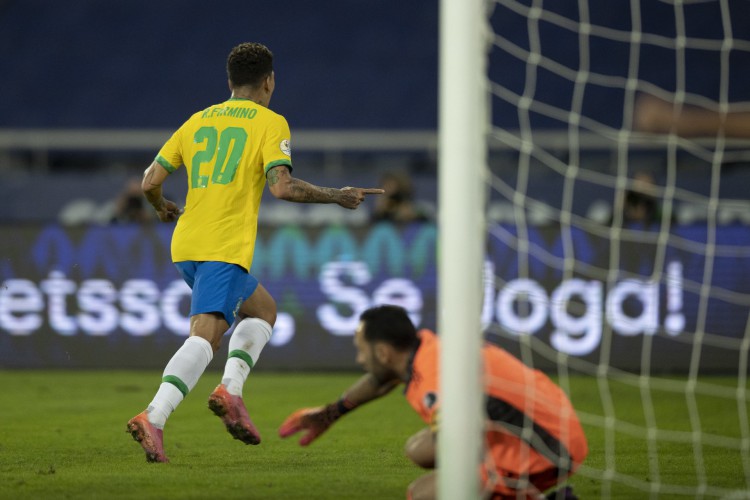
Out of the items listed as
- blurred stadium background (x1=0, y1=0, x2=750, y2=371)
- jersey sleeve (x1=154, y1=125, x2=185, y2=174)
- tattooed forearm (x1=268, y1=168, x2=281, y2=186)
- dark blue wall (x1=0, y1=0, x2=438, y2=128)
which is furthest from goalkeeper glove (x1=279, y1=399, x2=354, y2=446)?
dark blue wall (x1=0, y1=0, x2=438, y2=128)

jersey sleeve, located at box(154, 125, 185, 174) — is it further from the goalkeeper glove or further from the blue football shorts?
the goalkeeper glove

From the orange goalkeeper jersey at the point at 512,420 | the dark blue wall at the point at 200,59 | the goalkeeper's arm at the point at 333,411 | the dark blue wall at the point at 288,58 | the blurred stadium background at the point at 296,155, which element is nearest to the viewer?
the orange goalkeeper jersey at the point at 512,420

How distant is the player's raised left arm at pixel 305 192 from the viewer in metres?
4.77

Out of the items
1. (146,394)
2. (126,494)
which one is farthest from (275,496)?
(146,394)

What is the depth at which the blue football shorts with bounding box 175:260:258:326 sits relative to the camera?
4.92 m

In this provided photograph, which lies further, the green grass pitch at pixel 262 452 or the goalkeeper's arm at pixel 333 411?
the green grass pitch at pixel 262 452

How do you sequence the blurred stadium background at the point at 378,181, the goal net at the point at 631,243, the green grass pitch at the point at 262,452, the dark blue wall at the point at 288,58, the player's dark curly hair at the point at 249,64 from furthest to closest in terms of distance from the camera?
the dark blue wall at the point at 288,58
the blurred stadium background at the point at 378,181
the goal net at the point at 631,243
the player's dark curly hair at the point at 249,64
the green grass pitch at the point at 262,452

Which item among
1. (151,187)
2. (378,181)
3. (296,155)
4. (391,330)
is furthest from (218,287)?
(296,155)

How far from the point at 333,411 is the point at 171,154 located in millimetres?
1642

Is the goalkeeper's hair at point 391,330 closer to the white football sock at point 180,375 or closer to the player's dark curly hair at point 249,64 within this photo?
the white football sock at point 180,375

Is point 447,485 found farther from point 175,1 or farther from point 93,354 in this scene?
point 175,1

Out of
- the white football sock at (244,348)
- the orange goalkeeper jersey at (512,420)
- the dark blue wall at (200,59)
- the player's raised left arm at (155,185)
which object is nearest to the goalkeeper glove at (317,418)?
the orange goalkeeper jersey at (512,420)

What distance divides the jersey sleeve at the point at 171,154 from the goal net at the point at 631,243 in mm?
1547

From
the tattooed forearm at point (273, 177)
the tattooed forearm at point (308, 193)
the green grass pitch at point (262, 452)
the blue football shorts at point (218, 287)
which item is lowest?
the green grass pitch at point (262, 452)
